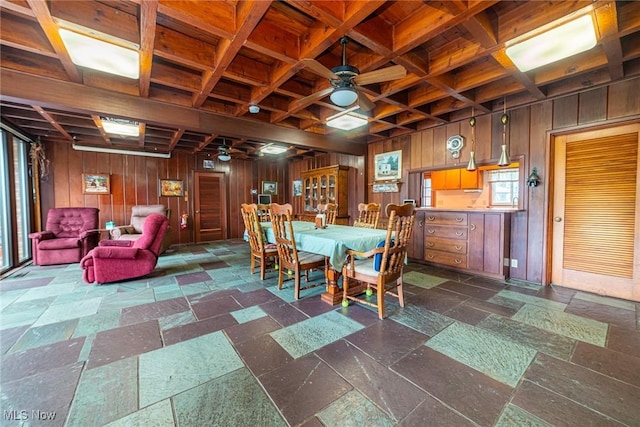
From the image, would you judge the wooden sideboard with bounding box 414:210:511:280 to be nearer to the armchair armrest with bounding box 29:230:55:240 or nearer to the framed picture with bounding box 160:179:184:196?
the framed picture with bounding box 160:179:184:196

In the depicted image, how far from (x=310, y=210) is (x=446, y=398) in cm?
588

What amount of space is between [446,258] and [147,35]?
4622 millimetres

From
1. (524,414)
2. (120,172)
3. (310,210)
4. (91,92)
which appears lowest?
(524,414)

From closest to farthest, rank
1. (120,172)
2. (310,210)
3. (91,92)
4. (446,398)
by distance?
(446,398)
(91,92)
(120,172)
(310,210)

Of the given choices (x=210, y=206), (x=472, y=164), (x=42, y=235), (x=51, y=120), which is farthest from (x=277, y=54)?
(x=210, y=206)

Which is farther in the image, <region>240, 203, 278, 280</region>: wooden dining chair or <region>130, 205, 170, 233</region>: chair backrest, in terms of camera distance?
<region>130, 205, 170, 233</region>: chair backrest

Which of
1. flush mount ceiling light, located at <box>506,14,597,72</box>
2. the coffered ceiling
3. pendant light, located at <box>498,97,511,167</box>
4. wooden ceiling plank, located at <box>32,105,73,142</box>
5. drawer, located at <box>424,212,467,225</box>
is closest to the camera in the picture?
the coffered ceiling

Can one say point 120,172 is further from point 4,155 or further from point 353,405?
point 353,405

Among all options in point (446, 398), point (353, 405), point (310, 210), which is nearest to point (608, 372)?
point (446, 398)

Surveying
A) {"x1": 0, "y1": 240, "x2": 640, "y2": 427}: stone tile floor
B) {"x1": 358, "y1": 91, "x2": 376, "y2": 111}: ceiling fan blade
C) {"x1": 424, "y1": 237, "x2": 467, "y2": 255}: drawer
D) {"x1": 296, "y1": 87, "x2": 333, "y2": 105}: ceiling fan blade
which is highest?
{"x1": 296, "y1": 87, "x2": 333, "y2": 105}: ceiling fan blade

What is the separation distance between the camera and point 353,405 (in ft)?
4.76

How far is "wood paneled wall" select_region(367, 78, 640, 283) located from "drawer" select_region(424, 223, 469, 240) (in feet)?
2.09

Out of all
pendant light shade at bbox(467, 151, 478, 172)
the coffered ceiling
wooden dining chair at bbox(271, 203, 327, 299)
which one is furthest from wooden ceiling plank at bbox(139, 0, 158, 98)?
pendant light shade at bbox(467, 151, 478, 172)

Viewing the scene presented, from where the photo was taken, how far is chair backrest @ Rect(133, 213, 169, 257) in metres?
3.74
